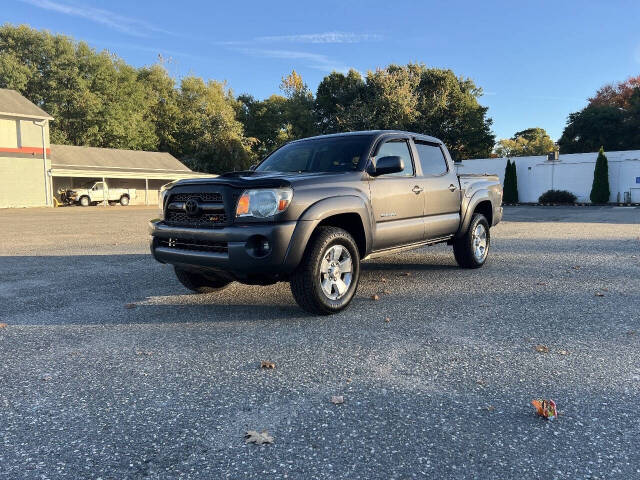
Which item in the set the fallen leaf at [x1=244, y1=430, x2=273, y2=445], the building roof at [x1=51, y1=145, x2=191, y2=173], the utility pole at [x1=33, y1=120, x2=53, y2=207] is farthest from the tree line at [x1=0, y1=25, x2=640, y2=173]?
the fallen leaf at [x1=244, y1=430, x2=273, y2=445]

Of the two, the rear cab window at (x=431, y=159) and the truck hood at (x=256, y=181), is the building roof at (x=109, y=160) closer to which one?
the rear cab window at (x=431, y=159)

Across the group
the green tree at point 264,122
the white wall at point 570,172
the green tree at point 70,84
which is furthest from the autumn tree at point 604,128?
the green tree at point 70,84

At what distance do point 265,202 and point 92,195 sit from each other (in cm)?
3576

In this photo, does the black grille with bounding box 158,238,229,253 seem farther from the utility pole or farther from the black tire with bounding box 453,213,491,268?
the utility pole

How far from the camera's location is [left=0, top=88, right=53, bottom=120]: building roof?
31.6 m

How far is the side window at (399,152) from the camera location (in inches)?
221

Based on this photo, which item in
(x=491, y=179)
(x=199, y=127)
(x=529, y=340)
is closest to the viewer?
(x=529, y=340)

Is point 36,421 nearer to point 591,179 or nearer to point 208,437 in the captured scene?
point 208,437

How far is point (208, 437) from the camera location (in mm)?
2479

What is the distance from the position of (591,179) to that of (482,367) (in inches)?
1337

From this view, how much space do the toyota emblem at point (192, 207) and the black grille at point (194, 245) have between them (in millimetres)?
271

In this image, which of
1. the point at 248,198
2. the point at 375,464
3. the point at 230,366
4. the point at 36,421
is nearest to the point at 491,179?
the point at 248,198

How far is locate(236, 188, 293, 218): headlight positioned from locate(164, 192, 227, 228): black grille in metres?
0.26

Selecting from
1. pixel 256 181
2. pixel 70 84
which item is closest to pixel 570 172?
pixel 256 181
